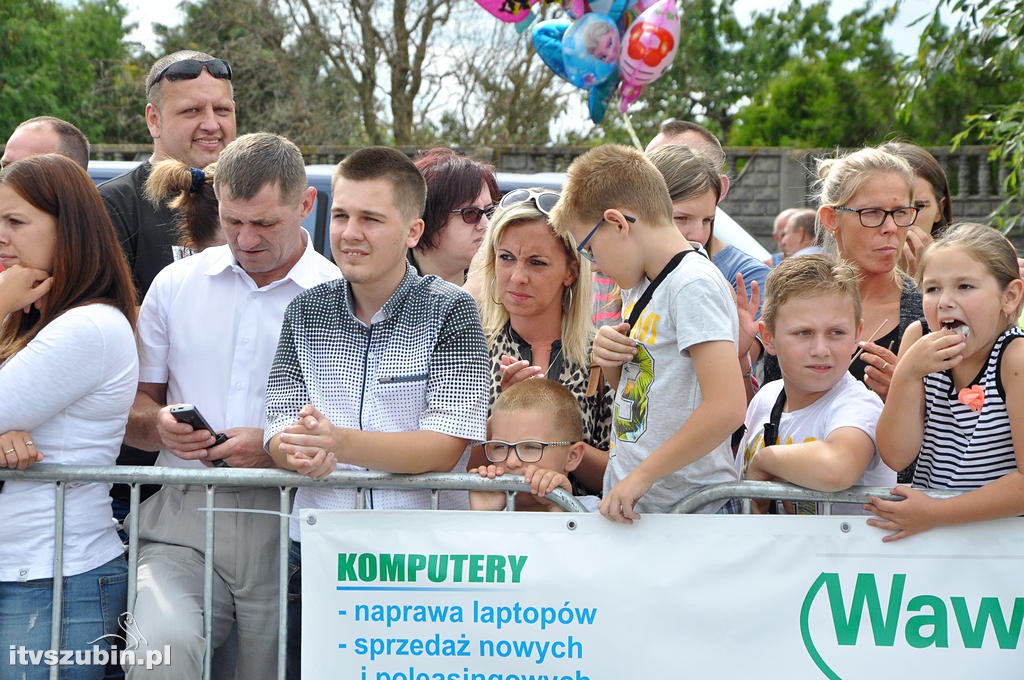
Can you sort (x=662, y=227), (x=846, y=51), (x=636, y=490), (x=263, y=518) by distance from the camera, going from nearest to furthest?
(x=636, y=490), (x=662, y=227), (x=263, y=518), (x=846, y=51)

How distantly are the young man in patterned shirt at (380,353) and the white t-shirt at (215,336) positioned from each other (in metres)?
0.25

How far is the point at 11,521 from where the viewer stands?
309 centimetres

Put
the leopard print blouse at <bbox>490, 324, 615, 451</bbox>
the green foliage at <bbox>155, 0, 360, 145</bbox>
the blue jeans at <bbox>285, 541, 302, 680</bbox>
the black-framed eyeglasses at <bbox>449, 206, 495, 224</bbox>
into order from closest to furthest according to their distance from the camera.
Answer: the blue jeans at <bbox>285, 541, 302, 680</bbox> < the leopard print blouse at <bbox>490, 324, 615, 451</bbox> < the black-framed eyeglasses at <bbox>449, 206, 495, 224</bbox> < the green foliage at <bbox>155, 0, 360, 145</bbox>

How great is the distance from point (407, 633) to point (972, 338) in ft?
5.56

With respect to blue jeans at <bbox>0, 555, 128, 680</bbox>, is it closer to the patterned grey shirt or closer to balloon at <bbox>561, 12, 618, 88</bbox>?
the patterned grey shirt

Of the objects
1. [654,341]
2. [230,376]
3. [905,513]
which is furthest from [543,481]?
[230,376]

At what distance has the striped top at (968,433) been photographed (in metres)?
2.99

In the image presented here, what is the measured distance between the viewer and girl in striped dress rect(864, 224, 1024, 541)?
9.63 feet

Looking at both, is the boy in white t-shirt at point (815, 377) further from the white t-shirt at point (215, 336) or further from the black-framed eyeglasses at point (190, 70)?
→ the black-framed eyeglasses at point (190, 70)

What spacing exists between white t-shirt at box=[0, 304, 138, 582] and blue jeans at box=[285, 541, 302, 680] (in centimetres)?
49

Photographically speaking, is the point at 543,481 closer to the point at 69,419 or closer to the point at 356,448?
the point at 356,448

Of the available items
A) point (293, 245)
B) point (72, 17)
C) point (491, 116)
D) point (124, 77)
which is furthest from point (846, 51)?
point (293, 245)

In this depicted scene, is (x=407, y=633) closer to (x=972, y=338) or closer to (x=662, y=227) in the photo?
(x=662, y=227)

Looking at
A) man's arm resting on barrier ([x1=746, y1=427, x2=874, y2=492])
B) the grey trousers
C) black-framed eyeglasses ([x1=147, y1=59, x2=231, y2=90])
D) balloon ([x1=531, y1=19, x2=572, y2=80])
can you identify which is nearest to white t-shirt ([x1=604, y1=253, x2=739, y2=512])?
man's arm resting on barrier ([x1=746, y1=427, x2=874, y2=492])
